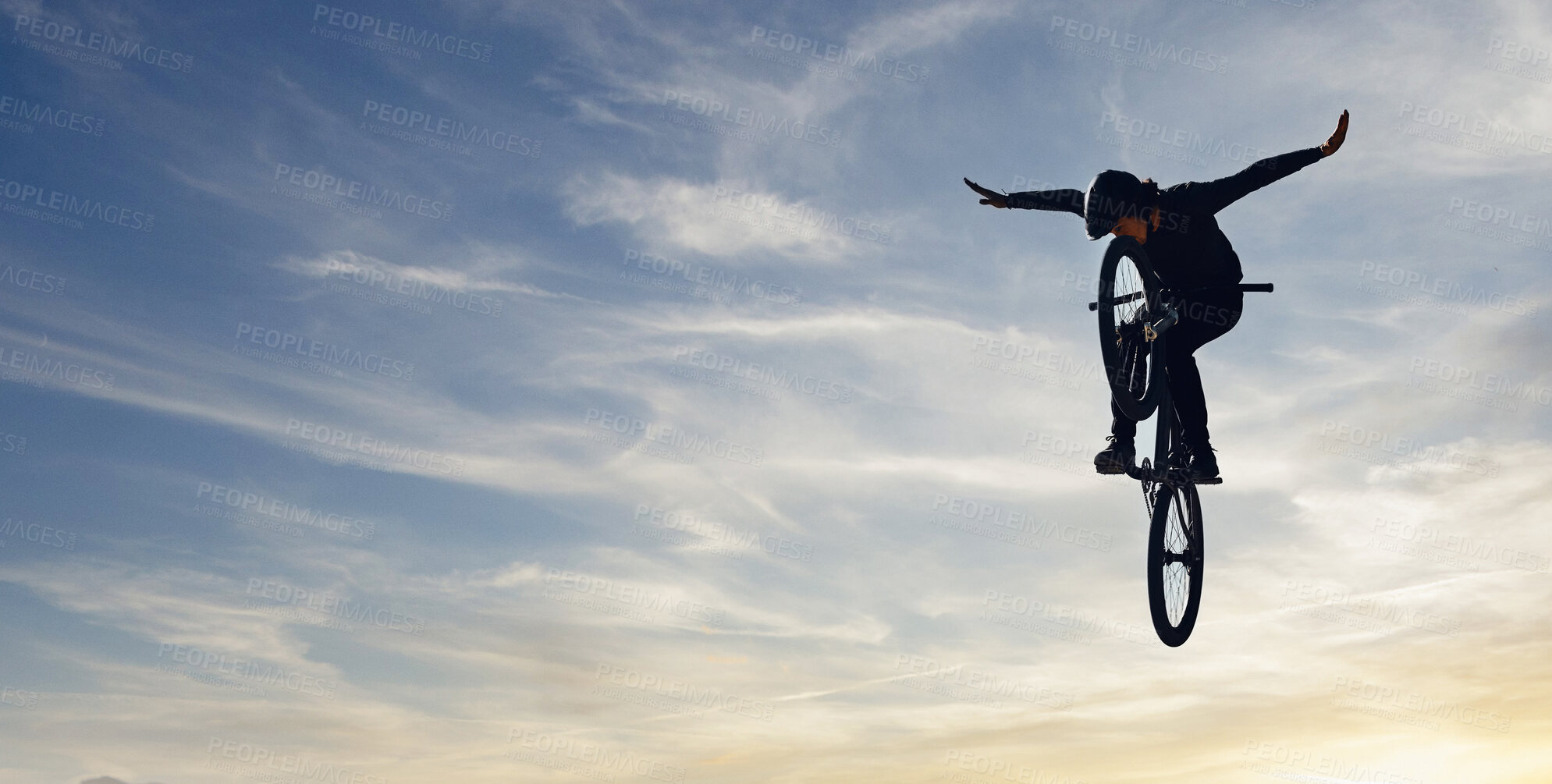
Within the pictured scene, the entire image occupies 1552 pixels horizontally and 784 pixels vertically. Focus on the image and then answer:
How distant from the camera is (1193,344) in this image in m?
12.7

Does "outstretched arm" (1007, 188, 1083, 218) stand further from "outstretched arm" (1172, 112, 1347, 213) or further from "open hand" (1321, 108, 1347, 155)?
"open hand" (1321, 108, 1347, 155)

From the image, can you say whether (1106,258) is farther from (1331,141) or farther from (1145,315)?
(1331,141)

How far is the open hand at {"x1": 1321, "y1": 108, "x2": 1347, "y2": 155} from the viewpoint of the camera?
432 inches

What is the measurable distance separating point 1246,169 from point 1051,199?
1.98 metres

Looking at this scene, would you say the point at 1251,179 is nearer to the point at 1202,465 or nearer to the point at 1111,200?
the point at 1111,200

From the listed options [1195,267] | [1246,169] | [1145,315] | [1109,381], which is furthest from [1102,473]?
[1246,169]

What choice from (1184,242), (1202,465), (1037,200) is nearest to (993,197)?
(1037,200)

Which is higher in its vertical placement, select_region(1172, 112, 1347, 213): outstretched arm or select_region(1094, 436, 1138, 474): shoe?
select_region(1172, 112, 1347, 213): outstretched arm

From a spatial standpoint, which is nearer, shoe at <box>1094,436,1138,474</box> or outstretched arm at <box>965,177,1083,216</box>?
shoe at <box>1094,436,1138,474</box>

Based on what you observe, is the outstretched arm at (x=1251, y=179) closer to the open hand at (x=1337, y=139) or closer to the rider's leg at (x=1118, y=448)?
the open hand at (x=1337, y=139)

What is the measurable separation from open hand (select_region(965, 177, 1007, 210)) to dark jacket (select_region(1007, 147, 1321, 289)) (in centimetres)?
47

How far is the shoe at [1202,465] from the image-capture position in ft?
41.1

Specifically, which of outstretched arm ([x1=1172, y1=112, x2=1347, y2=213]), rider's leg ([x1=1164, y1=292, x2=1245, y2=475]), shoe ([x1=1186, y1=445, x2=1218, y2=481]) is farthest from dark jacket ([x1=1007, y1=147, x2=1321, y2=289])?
shoe ([x1=1186, y1=445, x2=1218, y2=481])

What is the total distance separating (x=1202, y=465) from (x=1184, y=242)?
2444 millimetres
